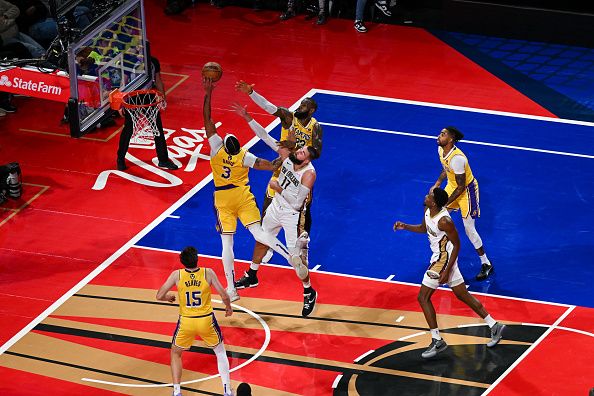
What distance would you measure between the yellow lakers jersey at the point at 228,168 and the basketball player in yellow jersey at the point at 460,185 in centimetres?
240

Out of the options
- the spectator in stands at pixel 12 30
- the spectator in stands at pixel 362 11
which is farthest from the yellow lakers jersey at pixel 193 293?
the spectator in stands at pixel 362 11

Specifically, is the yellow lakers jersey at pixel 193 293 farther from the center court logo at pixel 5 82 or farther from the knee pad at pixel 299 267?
the center court logo at pixel 5 82

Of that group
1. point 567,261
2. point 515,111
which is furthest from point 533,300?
point 515,111

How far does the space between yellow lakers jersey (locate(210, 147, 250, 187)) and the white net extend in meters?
3.78

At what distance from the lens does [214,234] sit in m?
15.6

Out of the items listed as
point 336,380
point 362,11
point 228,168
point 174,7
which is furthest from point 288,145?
point 174,7

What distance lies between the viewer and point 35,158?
58.3ft

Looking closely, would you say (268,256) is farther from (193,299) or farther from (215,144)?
(193,299)

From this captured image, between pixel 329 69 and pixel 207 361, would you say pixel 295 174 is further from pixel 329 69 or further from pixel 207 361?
pixel 329 69

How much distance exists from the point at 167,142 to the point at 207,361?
6.29m

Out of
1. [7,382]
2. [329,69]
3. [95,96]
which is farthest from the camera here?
[329,69]

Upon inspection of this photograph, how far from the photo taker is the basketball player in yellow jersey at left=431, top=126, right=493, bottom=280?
45.6 ft

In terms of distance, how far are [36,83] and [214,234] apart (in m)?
3.87

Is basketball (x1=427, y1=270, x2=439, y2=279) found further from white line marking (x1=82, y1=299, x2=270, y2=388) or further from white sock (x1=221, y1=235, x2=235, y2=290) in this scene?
white sock (x1=221, y1=235, x2=235, y2=290)
